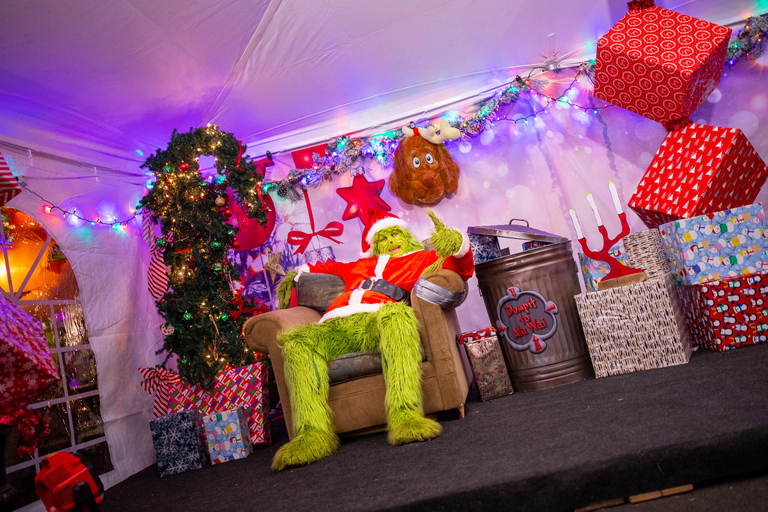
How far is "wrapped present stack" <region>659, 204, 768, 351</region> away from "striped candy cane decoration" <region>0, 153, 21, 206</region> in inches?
135

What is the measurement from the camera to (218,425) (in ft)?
10.3

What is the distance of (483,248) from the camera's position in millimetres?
3264

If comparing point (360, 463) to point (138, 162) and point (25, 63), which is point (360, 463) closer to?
point (25, 63)

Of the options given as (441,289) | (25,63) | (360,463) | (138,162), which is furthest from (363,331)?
(138,162)

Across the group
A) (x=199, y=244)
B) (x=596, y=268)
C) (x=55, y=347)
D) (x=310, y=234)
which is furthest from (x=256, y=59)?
(x=596, y=268)

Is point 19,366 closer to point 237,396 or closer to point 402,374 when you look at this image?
point 402,374

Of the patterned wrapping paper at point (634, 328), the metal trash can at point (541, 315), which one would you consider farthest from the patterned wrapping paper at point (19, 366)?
the patterned wrapping paper at point (634, 328)

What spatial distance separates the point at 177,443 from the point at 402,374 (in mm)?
1498

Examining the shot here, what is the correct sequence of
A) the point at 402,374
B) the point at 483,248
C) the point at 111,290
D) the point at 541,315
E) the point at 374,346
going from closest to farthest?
the point at 402,374
the point at 374,346
the point at 541,315
the point at 483,248
the point at 111,290

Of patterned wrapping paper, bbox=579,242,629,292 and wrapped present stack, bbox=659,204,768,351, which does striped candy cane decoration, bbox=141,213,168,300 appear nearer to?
patterned wrapping paper, bbox=579,242,629,292

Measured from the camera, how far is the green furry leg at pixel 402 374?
2.37 m

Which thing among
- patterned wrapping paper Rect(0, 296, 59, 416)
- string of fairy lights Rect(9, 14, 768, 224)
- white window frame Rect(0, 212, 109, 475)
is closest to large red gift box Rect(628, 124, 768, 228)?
string of fairy lights Rect(9, 14, 768, 224)

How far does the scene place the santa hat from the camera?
3.35 m

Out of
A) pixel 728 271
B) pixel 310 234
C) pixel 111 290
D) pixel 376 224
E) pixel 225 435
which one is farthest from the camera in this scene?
pixel 310 234
